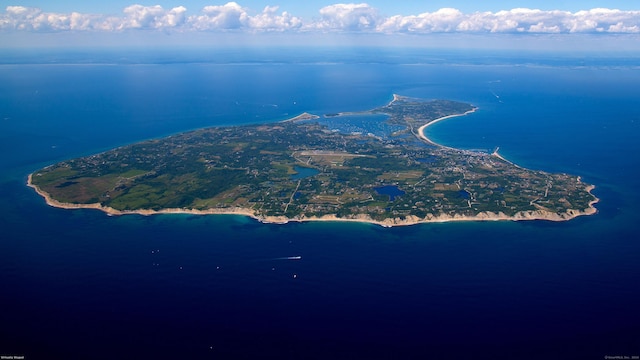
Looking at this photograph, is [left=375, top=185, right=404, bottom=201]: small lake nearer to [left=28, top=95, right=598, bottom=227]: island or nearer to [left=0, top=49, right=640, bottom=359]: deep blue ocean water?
[left=28, top=95, right=598, bottom=227]: island

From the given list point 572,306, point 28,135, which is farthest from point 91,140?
point 572,306

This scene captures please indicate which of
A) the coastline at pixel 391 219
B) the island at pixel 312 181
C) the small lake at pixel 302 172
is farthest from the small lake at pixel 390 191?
→ the small lake at pixel 302 172

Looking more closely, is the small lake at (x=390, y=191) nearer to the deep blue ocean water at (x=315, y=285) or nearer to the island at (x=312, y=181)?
the island at (x=312, y=181)

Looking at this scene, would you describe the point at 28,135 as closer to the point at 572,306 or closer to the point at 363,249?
the point at 363,249

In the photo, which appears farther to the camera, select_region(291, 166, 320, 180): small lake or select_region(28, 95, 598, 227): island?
select_region(291, 166, 320, 180): small lake

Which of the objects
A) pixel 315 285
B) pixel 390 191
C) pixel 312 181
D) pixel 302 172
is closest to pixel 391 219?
pixel 390 191

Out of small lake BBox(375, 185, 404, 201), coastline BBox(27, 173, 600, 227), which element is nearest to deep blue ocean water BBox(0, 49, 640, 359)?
coastline BBox(27, 173, 600, 227)
